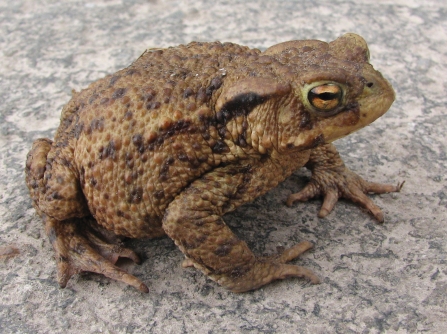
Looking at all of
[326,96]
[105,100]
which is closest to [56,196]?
[105,100]

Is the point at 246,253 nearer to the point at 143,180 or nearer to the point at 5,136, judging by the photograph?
the point at 143,180

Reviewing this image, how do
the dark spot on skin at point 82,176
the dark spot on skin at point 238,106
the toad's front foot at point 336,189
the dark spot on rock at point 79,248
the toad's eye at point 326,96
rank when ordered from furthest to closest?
the toad's front foot at point 336,189, the dark spot on rock at point 79,248, the dark spot on skin at point 82,176, the dark spot on skin at point 238,106, the toad's eye at point 326,96

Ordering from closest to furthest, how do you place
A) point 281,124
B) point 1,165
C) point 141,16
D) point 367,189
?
1. point 281,124
2. point 367,189
3. point 1,165
4. point 141,16

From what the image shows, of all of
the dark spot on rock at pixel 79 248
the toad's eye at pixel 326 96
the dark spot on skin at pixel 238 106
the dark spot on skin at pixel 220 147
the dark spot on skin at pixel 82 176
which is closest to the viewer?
the toad's eye at pixel 326 96

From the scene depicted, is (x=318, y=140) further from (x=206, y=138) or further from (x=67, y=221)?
(x=67, y=221)

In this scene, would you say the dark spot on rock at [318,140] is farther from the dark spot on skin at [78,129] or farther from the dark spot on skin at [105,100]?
the dark spot on skin at [78,129]

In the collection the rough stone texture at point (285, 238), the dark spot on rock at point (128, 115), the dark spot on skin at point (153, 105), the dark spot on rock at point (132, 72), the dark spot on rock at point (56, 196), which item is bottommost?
the rough stone texture at point (285, 238)

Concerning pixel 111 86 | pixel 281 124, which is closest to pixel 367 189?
pixel 281 124

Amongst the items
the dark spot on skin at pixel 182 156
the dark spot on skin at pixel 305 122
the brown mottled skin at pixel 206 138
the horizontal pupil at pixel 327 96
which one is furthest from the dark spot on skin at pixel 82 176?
the horizontal pupil at pixel 327 96
